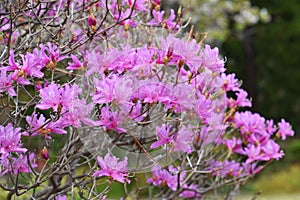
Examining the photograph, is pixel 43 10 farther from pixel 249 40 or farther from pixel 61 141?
pixel 249 40

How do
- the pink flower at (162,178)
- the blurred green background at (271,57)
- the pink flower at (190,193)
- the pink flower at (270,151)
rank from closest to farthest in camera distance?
the pink flower at (162,178) < the pink flower at (270,151) < the pink flower at (190,193) < the blurred green background at (271,57)

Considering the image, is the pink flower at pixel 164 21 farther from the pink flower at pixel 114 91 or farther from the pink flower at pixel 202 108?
the pink flower at pixel 114 91

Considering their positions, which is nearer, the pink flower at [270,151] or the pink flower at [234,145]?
the pink flower at [270,151]

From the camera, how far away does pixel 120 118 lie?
208cm

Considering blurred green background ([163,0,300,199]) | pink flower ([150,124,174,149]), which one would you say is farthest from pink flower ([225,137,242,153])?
blurred green background ([163,0,300,199])

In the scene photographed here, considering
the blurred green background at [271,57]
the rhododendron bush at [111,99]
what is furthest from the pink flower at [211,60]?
the blurred green background at [271,57]

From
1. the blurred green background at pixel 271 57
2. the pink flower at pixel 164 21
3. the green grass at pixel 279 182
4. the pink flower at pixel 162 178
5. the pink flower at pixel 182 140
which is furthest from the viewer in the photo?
the blurred green background at pixel 271 57

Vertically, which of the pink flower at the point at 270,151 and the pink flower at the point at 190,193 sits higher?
the pink flower at the point at 270,151

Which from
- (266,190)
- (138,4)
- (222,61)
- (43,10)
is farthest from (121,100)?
(266,190)

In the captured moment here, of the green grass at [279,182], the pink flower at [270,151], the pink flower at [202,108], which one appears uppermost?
the green grass at [279,182]

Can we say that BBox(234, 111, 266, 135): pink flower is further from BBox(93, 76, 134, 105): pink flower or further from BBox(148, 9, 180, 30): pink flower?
BBox(93, 76, 134, 105): pink flower

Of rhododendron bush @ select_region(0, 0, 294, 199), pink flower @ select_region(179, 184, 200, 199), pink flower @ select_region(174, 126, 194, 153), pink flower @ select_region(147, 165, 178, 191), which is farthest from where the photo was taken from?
pink flower @ select_region(179, 184, 200, 199)

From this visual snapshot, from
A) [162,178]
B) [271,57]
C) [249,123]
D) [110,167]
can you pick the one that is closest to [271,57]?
[271,57]

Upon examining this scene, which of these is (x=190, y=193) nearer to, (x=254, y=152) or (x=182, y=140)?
(x=254, y=152)
